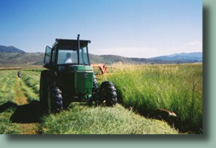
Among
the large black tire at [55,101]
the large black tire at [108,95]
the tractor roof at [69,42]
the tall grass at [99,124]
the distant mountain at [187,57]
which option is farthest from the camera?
the large black tire at [108,95]

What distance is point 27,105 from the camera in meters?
6.26

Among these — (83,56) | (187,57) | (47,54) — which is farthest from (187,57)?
(47,54)

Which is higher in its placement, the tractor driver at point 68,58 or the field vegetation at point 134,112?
the tractor driver at point 68,58

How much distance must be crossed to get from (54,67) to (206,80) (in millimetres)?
3150

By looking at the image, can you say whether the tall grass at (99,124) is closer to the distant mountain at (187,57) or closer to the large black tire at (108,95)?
the large black tire at (108,95)

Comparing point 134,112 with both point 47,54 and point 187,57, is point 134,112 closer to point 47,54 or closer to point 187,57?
point 187,57

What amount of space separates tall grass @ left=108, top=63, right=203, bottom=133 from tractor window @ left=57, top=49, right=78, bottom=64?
188 cm

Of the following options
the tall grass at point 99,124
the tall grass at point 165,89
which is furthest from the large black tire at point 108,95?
the tall grass at point 99,124

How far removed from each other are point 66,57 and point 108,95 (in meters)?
1.28

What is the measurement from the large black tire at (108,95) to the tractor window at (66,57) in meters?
0.97

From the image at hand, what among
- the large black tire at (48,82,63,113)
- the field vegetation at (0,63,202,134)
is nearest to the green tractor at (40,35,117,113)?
the large black tire at (48,82,63,113)

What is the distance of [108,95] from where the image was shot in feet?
17.9

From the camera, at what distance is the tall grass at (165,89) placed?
460 cm

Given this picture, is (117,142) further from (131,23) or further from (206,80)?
(131,23)
